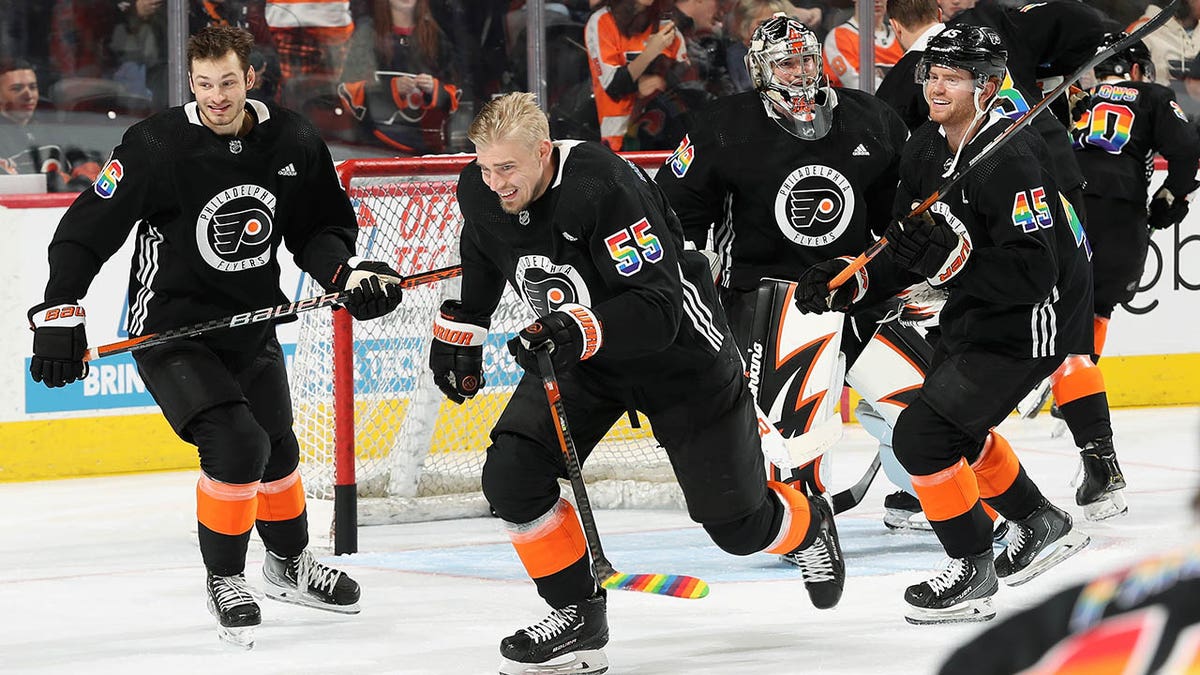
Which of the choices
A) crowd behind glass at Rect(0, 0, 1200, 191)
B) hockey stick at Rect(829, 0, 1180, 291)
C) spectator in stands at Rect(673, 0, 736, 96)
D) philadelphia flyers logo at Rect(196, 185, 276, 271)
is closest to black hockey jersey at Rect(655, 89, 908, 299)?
hockey stick at Rect(829, 0, 1180, 291)

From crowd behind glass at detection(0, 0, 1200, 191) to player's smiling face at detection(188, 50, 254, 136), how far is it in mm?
2358

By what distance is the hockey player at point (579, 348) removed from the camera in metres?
2.61

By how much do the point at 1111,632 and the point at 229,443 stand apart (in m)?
2.39

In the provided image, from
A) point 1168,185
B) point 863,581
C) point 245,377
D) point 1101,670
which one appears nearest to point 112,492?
point 245,377

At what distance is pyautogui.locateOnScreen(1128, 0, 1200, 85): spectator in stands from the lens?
6.75 meters

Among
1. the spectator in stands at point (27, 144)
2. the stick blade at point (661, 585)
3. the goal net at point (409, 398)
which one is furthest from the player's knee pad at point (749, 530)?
the spectator in stands at point (27, 144)

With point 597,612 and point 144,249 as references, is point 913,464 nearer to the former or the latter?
point 597,612

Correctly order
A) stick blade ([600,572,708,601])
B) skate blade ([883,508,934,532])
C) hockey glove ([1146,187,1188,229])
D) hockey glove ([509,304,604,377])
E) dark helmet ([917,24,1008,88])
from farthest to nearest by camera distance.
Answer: hockey glove ([1146,187,1188,229]), skate blade ([883,508,934,532]), dark helmet ([917,24,1008,88]), stick blade ([600,572,708,601]), hockey glove ([509,304,604,377])

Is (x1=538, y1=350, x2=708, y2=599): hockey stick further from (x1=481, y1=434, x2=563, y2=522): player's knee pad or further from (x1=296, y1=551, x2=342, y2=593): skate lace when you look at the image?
(x1=296, y1=551, x2=342, y2=593): skate lace

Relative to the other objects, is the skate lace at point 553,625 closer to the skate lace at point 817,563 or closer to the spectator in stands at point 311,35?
the skate lace at point 817,563

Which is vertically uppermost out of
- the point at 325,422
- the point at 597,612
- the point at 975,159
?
the point at 975,159

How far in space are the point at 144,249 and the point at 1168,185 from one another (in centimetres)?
309

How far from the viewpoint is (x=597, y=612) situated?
110 inches

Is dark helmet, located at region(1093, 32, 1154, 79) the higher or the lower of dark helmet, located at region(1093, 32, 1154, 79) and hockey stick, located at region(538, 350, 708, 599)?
the higher
